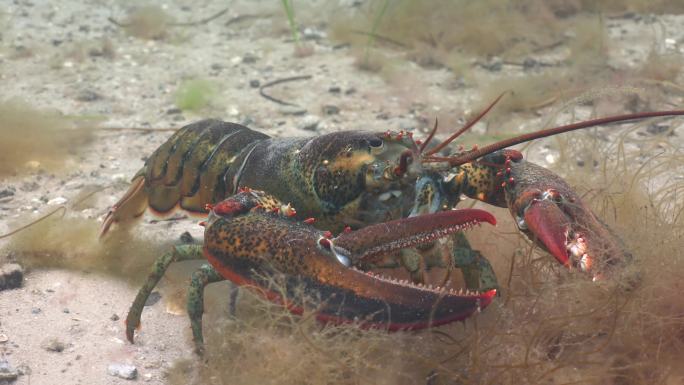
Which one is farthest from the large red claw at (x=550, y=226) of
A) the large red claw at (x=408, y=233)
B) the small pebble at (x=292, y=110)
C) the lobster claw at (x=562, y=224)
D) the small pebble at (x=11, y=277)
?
the small pebble at (x=292, y=110)

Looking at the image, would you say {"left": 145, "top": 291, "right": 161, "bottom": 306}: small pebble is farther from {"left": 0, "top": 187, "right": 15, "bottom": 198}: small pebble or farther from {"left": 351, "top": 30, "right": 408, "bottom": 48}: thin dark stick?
{"left": 351, "top": 30, "right": 408, "bottom": 48}: thin dark stick

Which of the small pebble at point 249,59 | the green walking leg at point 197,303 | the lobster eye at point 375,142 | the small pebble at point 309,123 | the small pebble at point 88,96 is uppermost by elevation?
the lobster eye at point 375,142

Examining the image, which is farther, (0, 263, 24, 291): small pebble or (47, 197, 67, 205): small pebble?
(47, 197, 67, 205): small pebble

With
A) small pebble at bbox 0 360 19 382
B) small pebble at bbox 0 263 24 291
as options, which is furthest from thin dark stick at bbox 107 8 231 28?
small pebble at bbox 0 360 19 382

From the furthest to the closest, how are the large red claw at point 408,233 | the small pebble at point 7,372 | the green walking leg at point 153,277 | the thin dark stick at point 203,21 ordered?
the thin dark stick at point 203,21, the green walking leg at point 153,277, the small pebble at point 7,372, the large red claw at point 408,233

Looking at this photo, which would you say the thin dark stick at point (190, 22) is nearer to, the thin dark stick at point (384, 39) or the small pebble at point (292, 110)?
the thin dark stick at point (384, 39)

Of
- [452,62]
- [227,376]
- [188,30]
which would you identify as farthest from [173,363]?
[188,30]

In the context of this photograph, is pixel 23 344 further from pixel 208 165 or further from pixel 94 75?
pixel 94 75

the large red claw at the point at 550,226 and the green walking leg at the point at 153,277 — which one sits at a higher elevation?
the large red claw at the point at 550,226
